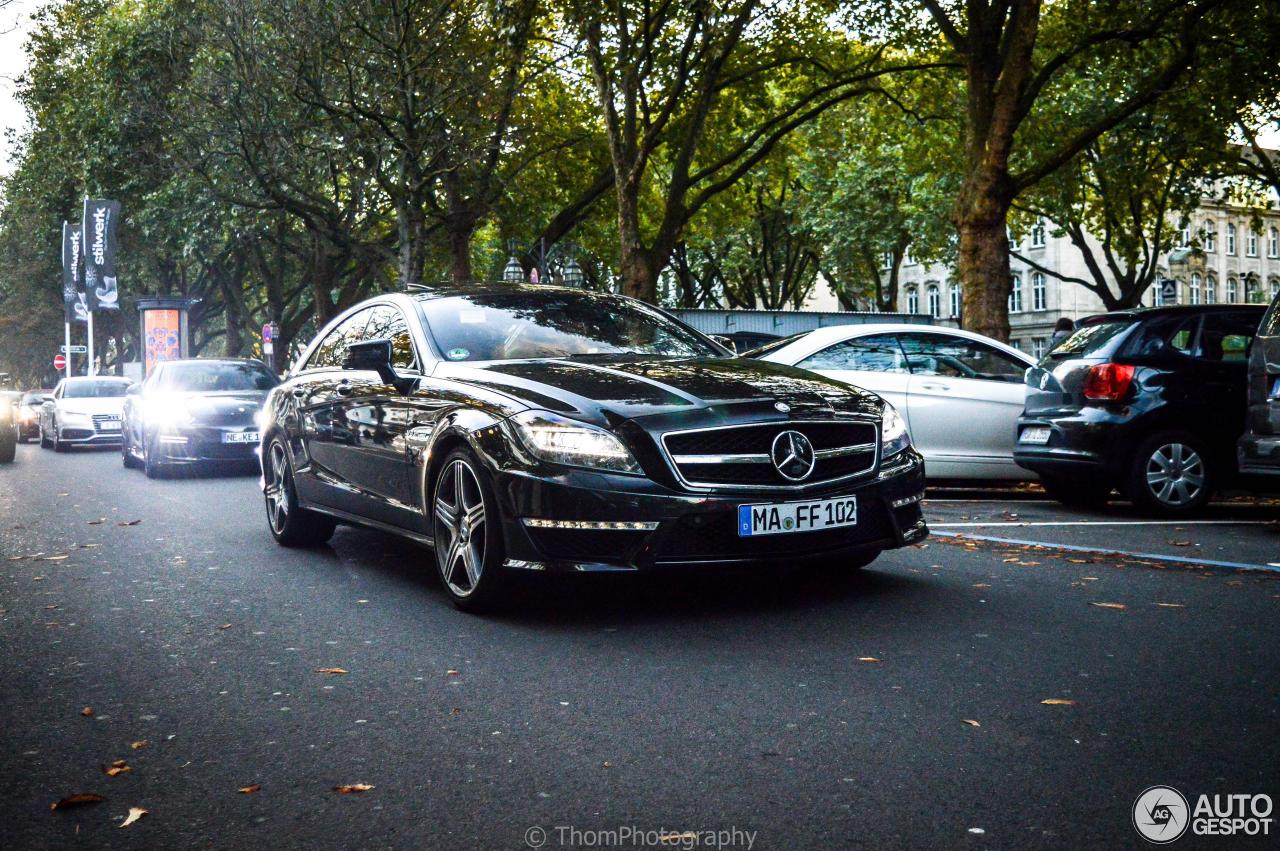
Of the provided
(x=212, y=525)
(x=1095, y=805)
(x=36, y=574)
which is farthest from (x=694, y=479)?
(x=212, y=525)

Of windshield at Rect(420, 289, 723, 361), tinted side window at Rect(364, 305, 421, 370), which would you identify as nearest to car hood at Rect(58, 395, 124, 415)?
tinted side window at Rect(364, 305, 421, 370)

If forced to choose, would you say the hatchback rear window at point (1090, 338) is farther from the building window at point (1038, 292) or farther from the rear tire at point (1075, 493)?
the building window at point (1038, 292)

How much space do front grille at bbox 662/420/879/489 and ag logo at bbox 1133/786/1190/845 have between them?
2.50 metres

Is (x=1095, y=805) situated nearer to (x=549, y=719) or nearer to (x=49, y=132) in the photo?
(x=549, y=719)

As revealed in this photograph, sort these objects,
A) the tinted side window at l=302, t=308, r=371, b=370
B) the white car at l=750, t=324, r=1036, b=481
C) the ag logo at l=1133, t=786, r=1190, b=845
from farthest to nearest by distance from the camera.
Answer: the white car at l=750, t=324, r=1036, b=481 < the tinted side window at l=302, t=308, r=371, b=370 < the ag logo at l=1133, t=786, r=1190, b=845

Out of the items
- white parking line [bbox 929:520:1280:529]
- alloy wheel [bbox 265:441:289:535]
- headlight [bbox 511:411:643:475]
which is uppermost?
headlight [bbox 511:411:643:475]

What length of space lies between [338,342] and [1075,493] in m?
6.31

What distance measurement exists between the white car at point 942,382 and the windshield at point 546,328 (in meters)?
4.47

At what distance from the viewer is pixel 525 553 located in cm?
585

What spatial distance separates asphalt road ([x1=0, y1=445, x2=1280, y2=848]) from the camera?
11.5ft

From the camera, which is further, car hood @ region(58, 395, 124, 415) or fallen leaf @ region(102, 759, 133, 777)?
car hood @ region(58, 395, 124, 415)

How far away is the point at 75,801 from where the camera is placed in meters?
3.71

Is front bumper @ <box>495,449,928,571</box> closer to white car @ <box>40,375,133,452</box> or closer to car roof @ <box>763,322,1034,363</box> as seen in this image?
car roof @ <box>763,322,1034,363</box>

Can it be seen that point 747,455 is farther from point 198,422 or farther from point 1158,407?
point 198,422
